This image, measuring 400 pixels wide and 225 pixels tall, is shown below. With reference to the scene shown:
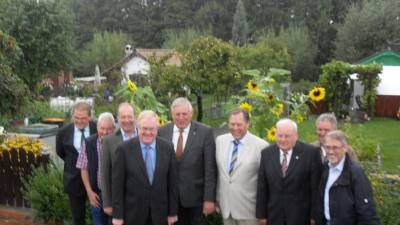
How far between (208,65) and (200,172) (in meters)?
14.6

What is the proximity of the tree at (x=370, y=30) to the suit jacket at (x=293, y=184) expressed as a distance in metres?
36.8

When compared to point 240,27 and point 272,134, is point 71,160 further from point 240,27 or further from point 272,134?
point 240,27

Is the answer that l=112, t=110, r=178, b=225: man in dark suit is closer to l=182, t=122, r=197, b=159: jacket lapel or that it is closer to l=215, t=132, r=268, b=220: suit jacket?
l=182, t=122, r=197, b=159: jacket lapel

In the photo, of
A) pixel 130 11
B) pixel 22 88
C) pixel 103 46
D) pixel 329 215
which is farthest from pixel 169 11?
pixel 329 215

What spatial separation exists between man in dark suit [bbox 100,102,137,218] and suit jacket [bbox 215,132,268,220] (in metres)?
0.94

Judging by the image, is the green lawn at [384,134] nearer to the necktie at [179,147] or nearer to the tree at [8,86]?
the tree at [8,86]

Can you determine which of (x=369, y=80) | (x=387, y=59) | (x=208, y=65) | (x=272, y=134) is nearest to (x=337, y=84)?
(x=369, y=80)

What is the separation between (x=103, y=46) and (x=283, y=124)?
45.7 meters

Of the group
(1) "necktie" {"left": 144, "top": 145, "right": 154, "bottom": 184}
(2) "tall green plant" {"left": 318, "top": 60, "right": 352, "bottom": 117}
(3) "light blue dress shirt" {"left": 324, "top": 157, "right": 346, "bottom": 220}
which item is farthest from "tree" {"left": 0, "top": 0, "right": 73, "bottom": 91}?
(3) "light blue dress shirt" {"left": 324, "top": 157, "right": 346, "bottom": 220}

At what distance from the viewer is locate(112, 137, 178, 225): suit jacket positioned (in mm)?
4445

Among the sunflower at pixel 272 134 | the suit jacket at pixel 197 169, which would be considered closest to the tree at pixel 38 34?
the sunflower at pixel 272 134

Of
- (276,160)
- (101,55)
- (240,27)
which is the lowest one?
(276,160)

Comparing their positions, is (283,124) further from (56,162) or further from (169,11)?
(169,11)

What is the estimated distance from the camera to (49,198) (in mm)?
6598
